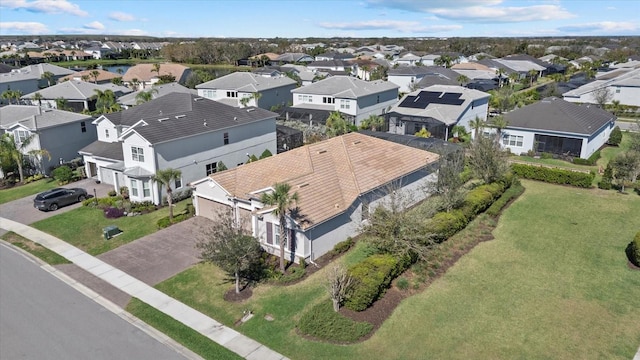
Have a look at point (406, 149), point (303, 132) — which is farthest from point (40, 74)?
point (406, 149)

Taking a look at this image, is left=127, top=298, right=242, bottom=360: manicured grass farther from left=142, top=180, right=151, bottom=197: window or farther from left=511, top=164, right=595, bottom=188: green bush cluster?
left=511, top=164, right=595, bottom=188: green bush cluster

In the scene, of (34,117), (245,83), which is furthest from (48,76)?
(34,117)

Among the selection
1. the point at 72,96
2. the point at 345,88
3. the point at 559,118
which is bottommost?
the point at 559,118

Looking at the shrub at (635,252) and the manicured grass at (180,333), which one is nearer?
the manicured grass at (180,333)

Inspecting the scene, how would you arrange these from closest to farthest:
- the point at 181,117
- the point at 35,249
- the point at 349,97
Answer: the point at 35,249 < the point at 181,117 < the point at 349,97

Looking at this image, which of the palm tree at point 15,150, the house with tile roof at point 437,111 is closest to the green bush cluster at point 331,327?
the palm tree at point 15,150

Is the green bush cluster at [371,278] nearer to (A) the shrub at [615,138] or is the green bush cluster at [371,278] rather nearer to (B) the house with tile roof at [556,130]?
(B) the house with tile roof at [556,130]

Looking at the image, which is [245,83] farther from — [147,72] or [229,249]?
[229,249]

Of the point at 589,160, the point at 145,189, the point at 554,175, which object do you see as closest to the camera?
the point at 145,189
